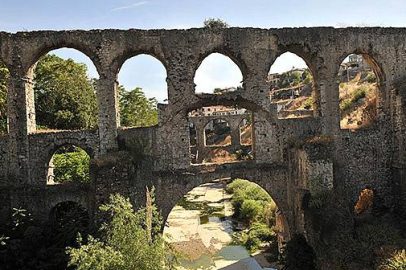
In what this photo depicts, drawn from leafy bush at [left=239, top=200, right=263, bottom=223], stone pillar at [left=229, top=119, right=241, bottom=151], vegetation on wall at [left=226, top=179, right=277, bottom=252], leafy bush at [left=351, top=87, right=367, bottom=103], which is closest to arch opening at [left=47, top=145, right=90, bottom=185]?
vegetation on wall at [left=226, top=179, right=277, bottom=252]

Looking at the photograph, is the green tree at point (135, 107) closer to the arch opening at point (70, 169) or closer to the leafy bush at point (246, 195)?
the leafy bush at point (246, 195)

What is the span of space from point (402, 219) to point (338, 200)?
135 inches

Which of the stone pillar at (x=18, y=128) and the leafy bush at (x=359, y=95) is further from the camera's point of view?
the leafy bush at (x=359, y=95)

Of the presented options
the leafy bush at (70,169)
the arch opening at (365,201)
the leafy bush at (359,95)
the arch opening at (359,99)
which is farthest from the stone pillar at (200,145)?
the arch opening at (365,201)

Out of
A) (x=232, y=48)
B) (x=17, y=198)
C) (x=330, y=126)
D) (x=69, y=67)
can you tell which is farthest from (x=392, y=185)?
(x=69, y=67)

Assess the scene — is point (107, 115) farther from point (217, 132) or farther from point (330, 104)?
point (217, 132)

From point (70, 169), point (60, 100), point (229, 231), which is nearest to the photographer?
point (70, 169)

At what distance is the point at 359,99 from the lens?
2484 centimetres

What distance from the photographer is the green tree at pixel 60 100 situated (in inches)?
901

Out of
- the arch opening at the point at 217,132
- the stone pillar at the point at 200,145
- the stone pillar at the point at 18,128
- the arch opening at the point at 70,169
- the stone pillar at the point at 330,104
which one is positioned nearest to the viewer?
the stone pillar at the point at 18,128

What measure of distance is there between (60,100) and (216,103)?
12.2 metres

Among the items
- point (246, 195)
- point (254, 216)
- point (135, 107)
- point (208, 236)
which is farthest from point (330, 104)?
point (135, 107)

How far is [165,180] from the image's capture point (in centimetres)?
1519

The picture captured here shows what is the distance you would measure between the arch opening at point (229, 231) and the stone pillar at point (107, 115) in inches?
180
